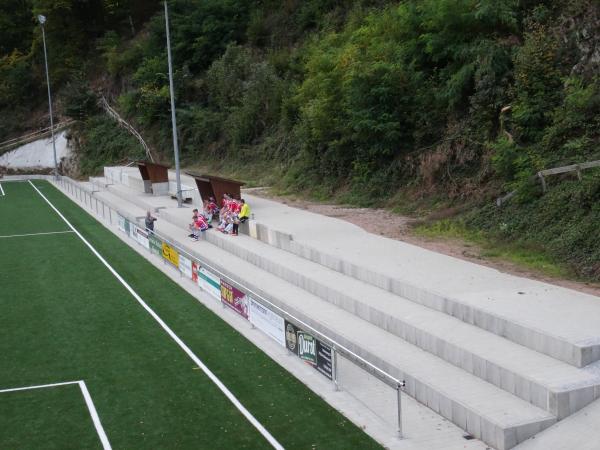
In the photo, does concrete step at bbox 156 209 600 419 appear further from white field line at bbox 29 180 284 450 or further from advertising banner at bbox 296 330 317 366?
white field line at bbox 29 180 284 450

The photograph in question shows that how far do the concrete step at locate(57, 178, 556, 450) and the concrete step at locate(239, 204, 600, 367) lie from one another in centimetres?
124

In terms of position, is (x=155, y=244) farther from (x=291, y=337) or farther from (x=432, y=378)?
(x=432, y=378)

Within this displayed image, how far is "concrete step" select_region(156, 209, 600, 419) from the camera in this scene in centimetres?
1059

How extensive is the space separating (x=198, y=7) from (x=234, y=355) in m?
48.0

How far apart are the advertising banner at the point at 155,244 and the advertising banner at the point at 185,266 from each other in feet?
8.87

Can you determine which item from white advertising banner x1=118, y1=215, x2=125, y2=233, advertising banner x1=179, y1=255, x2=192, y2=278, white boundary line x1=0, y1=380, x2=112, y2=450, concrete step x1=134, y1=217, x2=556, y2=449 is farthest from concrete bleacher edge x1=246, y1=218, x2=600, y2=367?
white advertising banner x1=118, y1=215, x2=125, y2=233

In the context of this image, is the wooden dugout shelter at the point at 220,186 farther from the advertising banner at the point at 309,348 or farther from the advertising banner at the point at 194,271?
the advertising banner at the point at 309,348

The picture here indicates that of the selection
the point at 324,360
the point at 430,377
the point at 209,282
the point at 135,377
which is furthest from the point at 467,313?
the point at 209,282

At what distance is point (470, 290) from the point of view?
1529 cm

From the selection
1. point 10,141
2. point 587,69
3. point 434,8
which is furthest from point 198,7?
point 587,69

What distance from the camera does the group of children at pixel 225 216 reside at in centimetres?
2577

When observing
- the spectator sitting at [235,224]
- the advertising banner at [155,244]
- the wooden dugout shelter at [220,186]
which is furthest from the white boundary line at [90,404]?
the wooden dugout shelter at [220,186]

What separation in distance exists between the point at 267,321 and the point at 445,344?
14.7ft

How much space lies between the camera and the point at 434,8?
25.8 metres
